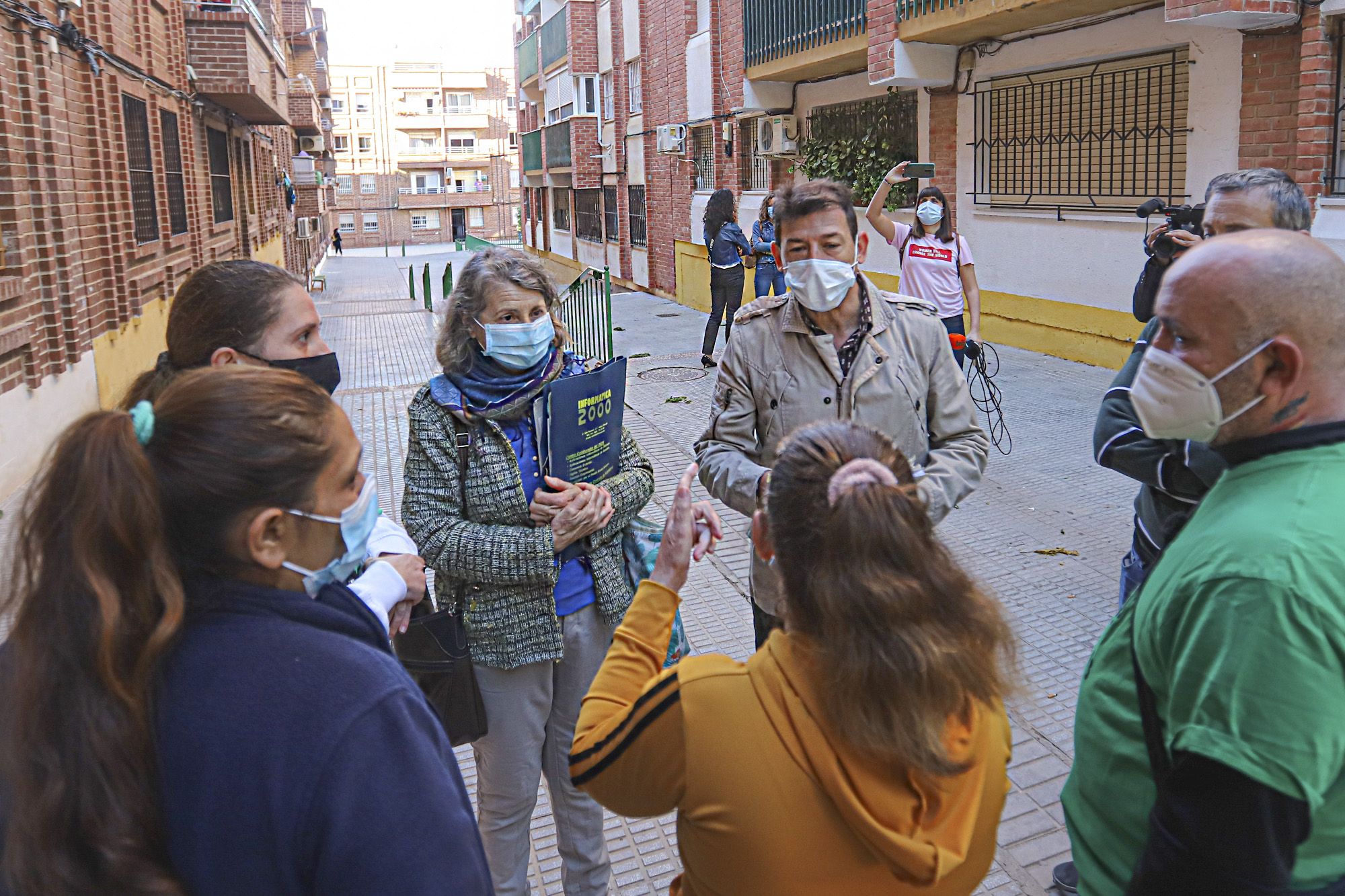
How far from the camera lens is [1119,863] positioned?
1.60 meters

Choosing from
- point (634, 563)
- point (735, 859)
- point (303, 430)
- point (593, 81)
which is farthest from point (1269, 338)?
point (593, 81)

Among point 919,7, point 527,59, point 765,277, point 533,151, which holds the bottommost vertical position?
point 765,277

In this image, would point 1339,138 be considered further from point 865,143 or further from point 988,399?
point 865,143

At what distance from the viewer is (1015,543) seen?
573 centimetres

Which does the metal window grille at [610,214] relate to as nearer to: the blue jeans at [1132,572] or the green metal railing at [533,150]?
the green metal railing at [533,150]

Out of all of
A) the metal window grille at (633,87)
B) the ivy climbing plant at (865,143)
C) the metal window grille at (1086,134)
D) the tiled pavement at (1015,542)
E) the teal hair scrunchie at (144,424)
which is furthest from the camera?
the metal window grille at (633,87)

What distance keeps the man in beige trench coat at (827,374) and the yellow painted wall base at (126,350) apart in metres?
6.65

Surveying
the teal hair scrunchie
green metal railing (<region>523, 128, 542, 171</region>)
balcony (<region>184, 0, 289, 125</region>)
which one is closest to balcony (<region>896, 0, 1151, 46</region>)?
balcony (<region>184, 0, 289, 125</region>)

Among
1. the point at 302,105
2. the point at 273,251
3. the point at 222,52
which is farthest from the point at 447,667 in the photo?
the point at 302,105

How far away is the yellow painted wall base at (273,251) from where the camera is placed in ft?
71.3

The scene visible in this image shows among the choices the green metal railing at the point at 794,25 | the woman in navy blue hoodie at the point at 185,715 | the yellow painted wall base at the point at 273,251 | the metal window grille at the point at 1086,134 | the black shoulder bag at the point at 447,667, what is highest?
the green metal railing at the point at 794,25

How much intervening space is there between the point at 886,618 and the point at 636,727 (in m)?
0.42

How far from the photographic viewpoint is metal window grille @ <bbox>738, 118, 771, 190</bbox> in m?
17.4

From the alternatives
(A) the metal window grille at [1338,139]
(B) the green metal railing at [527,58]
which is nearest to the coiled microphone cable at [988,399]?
(A) the metal window grille at [1338,139]
